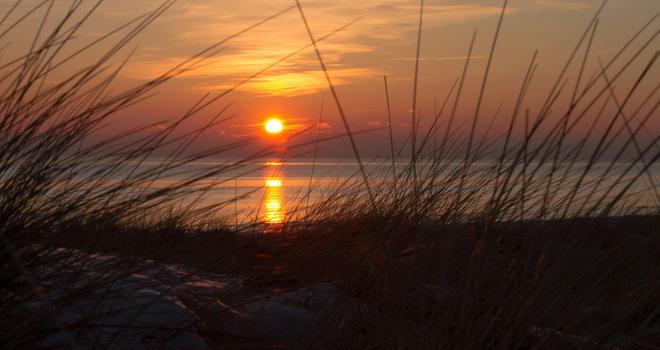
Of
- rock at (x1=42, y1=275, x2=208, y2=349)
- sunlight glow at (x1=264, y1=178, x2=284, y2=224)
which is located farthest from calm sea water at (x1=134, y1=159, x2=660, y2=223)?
rock at (x1=42, y1=275, x2=208, y2=349)

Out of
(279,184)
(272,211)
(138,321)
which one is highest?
(279,184)

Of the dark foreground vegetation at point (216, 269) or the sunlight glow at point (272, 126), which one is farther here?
the sunlight glow at point (272, 126)

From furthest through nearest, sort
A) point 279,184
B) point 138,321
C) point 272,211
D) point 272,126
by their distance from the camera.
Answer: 1. point 279,184
2. point 272,211
3. point 272,126
4. point 138,321

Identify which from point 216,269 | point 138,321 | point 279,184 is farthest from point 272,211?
point 279,184

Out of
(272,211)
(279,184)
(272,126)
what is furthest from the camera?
(279,184)

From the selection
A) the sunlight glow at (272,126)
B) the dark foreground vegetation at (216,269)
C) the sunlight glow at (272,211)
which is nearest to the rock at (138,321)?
the dark foreground vegetation at (216,269)

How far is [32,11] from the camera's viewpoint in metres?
1.61

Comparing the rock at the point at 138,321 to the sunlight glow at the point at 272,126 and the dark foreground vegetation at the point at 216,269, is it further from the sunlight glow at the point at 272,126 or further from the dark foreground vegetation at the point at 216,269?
the sunlight glow at the point at 272,126

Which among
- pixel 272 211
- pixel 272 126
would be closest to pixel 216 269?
pixel 272 126

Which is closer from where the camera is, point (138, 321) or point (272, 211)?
point (138, 321)

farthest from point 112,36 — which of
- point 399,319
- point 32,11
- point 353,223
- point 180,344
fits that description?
point 353,223

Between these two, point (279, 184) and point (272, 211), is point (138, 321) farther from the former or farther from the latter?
point (279, 184)

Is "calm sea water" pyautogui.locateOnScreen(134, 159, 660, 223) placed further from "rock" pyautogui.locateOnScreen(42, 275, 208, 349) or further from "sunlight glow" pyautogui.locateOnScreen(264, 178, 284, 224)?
"rock" pyautogui.locateOnScreen(42, 275, 208, 349)

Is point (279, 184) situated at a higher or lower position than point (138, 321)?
higher
